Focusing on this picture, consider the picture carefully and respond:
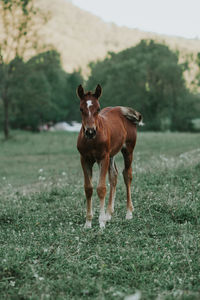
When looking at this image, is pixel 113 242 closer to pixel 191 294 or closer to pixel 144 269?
pixel 144 269

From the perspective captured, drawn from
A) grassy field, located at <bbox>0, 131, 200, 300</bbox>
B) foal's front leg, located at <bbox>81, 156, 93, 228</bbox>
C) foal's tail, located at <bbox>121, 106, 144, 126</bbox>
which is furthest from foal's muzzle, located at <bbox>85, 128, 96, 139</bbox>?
foal's tail, located at <bbox>121, 106, 144, 126</bbox>

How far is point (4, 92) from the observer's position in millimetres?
51781

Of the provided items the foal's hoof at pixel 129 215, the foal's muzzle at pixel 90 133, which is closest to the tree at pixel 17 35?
the foal's hoof at pixel 129 215

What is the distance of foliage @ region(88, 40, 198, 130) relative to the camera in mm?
67875

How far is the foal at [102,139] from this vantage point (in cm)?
743

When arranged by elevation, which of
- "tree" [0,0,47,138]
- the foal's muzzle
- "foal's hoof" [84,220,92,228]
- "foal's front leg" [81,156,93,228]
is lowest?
"foal's hoof" [84,220,92,228]

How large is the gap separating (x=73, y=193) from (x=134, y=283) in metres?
6.77

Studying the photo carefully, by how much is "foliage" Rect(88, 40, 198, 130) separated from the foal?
5890 cm

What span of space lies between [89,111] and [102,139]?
758 mm

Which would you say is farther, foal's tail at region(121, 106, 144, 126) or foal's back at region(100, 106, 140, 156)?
foal's tail at region(121, 106, 144, 126)

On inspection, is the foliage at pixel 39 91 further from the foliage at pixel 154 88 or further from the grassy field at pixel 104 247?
the grassy field at pixel 104 247

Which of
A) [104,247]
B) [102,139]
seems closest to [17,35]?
[102,139]

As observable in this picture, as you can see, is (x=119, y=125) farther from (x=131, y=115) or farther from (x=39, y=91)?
(x=39, y=91)

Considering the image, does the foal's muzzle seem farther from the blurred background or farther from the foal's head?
the blurred background
